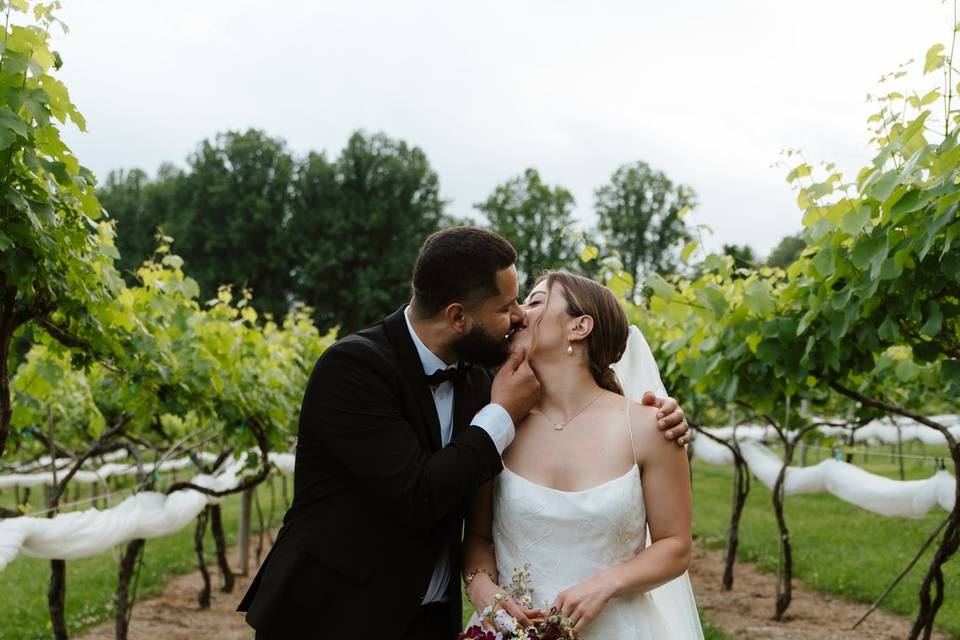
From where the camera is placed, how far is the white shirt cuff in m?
2.47

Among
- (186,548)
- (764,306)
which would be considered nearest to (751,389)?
(764,306)

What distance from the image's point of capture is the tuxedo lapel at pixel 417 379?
263 cm

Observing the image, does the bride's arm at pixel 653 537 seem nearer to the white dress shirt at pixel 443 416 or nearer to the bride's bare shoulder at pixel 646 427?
the bride's bare shoulder at pixel 646 427

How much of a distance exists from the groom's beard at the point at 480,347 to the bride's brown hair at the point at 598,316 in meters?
0.20

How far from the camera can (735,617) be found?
7.86m

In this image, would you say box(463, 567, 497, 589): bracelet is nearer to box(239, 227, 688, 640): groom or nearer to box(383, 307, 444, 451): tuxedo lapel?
box(239, 227, 688, 640): groom

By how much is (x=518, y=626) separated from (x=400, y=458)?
526 mm

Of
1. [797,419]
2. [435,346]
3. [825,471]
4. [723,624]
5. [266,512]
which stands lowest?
[266,512]

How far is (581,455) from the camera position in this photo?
272 centimetres

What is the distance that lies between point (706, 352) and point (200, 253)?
32.1 metres

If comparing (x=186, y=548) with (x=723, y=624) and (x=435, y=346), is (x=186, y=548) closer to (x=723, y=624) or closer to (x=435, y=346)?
(x=723, y=624)

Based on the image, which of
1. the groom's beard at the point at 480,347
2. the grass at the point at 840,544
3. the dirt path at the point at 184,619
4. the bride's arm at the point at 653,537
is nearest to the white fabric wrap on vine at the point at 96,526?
the dirt path at the point at 184,619

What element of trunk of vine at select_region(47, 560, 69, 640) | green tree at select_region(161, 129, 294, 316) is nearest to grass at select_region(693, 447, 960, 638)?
trunk of vine at select_region(47, 560, 69, 640)

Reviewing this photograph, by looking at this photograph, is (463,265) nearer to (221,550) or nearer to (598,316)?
(598,316)
